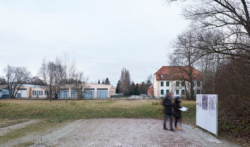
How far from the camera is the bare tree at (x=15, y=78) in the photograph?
61906mm

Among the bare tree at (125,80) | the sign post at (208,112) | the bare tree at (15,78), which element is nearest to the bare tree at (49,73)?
the bare tree at (15,78)

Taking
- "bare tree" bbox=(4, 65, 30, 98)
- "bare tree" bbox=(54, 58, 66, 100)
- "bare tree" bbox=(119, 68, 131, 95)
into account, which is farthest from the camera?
"bare tree" bbox=(119, 68, 131, 95)

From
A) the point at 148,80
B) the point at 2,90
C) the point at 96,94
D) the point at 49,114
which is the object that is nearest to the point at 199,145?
the point at 49,114

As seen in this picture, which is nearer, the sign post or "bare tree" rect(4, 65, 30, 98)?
the sign post

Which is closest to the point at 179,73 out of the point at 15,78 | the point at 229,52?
the point at 229,52

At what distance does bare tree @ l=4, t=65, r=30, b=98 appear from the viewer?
61.9 meters

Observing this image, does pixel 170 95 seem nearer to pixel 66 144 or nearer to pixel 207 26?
pixel 66 144

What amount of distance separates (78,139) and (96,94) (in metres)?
52.8

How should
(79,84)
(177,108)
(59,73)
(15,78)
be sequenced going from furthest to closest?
1. (15,78)
2. (79,84)
3. (59,73)
4. (177,108)

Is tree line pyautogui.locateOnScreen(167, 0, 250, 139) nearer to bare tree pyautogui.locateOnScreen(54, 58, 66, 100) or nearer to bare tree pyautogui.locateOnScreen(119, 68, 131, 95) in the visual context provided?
bare tree pyautogui.locateOnScreen(54, 58, 66, 100)

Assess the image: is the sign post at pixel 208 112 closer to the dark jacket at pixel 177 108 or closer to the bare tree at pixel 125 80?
the dark jacket at pixel 177 108

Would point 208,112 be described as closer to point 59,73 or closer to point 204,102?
point 204,102

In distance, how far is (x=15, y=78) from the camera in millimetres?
63062

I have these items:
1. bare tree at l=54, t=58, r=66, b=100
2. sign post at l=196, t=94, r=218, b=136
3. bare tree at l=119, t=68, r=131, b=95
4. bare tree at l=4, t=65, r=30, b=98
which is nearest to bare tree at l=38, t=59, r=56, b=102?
bare tree at l=54, t=58, r=66, b=100
